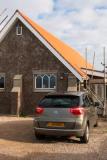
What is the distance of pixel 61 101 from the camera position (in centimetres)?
1315

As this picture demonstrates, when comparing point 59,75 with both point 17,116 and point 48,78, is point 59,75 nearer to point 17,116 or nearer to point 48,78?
point 48,78

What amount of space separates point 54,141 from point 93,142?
139cm

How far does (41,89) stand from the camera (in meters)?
25.2

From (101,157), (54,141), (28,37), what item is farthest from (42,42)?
(101,157)

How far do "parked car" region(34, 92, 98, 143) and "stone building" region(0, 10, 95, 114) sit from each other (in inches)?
431

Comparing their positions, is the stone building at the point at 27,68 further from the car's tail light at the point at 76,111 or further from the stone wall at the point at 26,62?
the car's tail light at the point at 76,111

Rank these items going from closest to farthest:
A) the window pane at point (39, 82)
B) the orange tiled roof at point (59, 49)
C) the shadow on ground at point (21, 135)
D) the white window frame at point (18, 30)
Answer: the shadow on ground at point (21, 135) → the orange tiled roof at point (59, 49) → the window pane at point (39, 82) → the white window frame at point (18, 30)

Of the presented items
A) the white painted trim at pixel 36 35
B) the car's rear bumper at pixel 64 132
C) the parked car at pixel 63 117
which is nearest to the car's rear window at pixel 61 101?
the parked car at pixel 63 117

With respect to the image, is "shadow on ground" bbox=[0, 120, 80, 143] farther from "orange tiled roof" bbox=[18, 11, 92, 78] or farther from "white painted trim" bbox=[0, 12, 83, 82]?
"orange tiled roof" bbox=[18, 11, 92, 78]

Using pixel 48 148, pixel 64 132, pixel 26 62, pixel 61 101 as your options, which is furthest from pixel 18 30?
pixel 48 148

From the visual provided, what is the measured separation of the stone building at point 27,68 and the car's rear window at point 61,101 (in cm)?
1087

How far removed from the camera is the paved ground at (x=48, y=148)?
35.1 ft

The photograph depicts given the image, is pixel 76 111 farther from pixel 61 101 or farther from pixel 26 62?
pixel 26 62

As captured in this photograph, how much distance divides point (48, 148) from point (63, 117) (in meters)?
1.29
